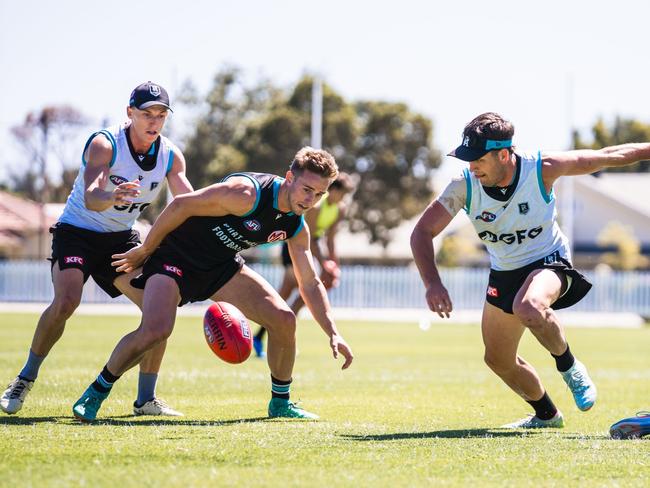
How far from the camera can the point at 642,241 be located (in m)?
56.5

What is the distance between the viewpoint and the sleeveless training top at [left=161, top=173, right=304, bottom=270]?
295 inches

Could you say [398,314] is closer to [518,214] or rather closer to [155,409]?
[155,409]

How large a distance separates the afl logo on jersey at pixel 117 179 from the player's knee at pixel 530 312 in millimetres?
3127

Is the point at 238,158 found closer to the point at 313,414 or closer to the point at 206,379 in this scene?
the point at 206,379

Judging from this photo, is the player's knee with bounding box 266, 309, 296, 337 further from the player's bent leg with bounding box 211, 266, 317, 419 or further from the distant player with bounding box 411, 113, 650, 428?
the distant player with bounding box 411, 113, 650, 428

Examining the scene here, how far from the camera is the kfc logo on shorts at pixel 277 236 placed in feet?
25.2

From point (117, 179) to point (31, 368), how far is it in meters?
1.58

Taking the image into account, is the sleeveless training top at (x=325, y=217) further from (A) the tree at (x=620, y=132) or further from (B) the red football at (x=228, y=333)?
Answer: (A) the tree at (x=620, y=132)

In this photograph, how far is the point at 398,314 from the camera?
35094 millimetres

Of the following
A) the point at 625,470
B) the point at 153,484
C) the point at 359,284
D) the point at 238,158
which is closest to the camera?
the point at 153,484

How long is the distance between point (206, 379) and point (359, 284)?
25070mm

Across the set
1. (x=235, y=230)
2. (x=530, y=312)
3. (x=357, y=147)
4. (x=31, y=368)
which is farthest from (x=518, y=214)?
(x=357, y=147)

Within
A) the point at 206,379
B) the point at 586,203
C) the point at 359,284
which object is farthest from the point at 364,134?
the point at 206,379

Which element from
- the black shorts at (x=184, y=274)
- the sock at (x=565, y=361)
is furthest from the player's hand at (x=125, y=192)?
the sock at (x=565, y=361)
